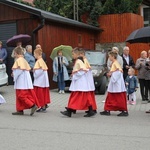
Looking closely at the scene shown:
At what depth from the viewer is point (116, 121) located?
870 cm

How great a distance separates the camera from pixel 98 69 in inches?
563

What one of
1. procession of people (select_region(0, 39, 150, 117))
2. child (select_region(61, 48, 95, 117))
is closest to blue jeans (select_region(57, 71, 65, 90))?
procession of people (select_region(0, 39, 150, 117))

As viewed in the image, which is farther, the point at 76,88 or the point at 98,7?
the point at 98,7

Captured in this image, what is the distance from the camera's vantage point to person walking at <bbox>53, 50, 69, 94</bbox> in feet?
47.5

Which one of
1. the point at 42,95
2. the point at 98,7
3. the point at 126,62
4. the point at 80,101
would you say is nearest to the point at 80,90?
the point at 80,101

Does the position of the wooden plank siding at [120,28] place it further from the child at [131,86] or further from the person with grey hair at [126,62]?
the child at [131,86]

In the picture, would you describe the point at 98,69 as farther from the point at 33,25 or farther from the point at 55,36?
the point at 33,25

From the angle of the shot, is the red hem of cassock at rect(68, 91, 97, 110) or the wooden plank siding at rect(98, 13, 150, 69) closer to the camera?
the red hem of cassock at rect(68, 91, 97, 110)

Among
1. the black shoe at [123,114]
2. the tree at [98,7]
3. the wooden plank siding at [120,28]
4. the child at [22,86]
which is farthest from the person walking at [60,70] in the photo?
the tree at [98,7]

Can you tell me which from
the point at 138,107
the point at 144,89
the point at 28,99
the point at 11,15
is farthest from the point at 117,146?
the point at 11,15

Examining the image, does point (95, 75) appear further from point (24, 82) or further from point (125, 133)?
point (125, 133)

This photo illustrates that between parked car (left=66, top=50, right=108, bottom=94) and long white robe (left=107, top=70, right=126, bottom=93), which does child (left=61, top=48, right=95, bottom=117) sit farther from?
parked car (left=66, top=50, right=108, bottom=94)

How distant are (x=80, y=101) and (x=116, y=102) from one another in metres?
0.96

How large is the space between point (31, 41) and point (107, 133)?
9.12 m
